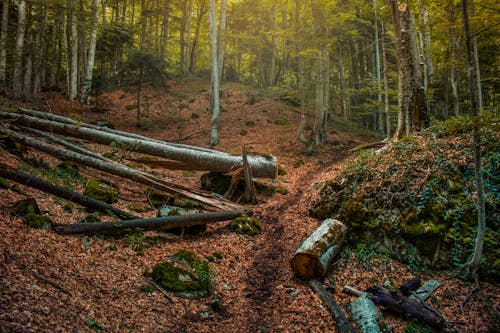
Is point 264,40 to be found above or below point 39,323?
above

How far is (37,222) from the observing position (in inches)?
174

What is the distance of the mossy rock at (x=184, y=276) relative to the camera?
442 cm

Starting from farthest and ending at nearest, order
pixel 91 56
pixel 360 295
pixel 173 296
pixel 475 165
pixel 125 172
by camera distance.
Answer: pixel 91 56 < pixel 125 172 < pixel 360 295 < pixel 475 165 < pixel 173 296

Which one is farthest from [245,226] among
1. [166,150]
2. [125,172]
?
[166,150]

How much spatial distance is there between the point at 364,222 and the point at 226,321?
138 inches

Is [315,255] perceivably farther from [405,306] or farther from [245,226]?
[245,226]

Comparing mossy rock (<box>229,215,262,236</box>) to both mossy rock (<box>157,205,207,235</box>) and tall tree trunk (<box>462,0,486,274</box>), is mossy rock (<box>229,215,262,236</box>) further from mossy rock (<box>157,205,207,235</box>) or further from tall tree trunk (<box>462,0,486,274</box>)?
tall tree trunk (<box>462,0,486,274</box>)

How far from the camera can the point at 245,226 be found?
23.5 ft

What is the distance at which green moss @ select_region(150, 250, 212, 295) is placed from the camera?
4.44m

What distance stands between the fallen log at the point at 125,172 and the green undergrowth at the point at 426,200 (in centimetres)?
323

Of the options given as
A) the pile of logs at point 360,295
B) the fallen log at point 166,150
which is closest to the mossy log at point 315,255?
the pile of logs at point 360,295

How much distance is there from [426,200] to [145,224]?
5.65 metres

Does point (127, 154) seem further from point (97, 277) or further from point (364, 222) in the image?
point (364, 222)

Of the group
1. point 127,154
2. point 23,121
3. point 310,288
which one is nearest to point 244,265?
point 310,288
